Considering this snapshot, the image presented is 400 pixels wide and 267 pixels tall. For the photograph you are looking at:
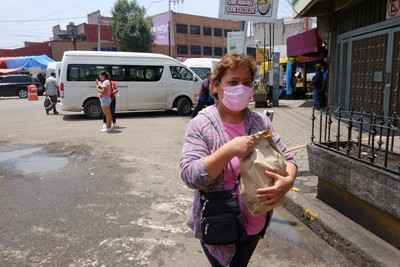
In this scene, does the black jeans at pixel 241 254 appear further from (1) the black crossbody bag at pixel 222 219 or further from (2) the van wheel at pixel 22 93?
(2) the van wheel at pixel 22 93

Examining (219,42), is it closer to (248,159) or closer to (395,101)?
(395,101)

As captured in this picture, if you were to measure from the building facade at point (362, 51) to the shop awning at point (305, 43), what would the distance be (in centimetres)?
165

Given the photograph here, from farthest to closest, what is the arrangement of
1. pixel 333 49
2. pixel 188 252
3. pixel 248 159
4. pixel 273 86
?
pixel 273 86 < pixel 333 49 < pixel 188 252 < pixel 248 159

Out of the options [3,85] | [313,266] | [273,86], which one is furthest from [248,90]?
[3,85]

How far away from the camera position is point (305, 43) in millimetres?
14109

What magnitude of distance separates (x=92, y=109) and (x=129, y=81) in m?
1.71

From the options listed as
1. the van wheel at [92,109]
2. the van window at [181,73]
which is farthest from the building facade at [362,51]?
the van wheel at [92,109]

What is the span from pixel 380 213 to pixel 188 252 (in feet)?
5.96

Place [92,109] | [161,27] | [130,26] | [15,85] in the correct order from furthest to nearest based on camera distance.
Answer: [161,27]
[130,26]
[15,85]
[92,109]

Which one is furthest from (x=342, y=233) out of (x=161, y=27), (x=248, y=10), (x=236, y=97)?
(x=161, y=27)

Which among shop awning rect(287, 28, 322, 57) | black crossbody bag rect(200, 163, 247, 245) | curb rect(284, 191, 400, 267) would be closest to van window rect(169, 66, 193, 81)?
shop awning rect(287, 28, 322, 57)

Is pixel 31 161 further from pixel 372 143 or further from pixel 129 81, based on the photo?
pixel 129 81

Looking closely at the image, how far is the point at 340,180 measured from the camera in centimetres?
366

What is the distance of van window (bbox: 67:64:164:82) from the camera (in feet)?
41.0
